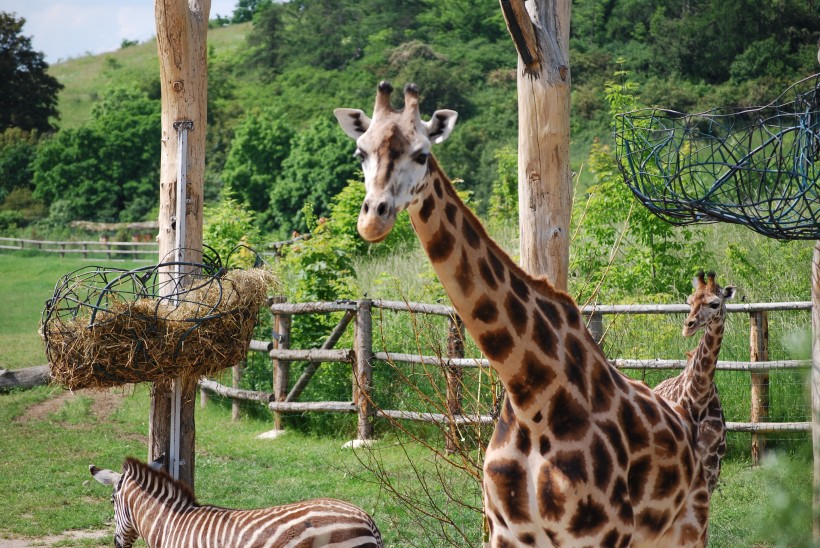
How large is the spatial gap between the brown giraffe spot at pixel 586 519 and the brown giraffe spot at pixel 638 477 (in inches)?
11.3

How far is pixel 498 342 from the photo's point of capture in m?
3.47

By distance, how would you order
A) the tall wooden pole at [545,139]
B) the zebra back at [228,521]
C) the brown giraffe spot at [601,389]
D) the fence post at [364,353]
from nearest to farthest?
the brown giraffe spot at [601,389]
the tall wooden pole at [545,139]
the zebra back at [228,521]
the fence post at [364,353]

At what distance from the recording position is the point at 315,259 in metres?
11.8

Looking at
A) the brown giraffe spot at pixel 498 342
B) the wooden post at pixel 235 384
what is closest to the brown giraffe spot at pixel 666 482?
the brown giraffe spot at pixel 498 342

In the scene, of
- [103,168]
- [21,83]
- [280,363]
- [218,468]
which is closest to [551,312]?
[218,468]

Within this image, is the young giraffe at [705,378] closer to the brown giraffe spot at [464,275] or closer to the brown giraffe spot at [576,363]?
the brown giraffe spot at [576,363]

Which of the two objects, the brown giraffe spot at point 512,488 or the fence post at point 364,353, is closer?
the brown giraffe spot at point 512,488

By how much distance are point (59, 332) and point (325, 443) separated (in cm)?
562

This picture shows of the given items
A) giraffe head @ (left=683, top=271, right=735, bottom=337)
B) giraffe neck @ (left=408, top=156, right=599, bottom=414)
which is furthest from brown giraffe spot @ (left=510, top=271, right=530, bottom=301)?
giraffe head @ (left=683, top=271, right=735, bottom=337)

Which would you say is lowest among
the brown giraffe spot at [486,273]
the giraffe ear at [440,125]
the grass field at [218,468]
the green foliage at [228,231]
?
the grass field at [218,468]

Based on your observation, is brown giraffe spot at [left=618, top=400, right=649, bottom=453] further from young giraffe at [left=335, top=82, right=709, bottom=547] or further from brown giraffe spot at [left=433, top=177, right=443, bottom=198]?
brown giraffe spot at [left=433, top=177, right=443, bottom=198]

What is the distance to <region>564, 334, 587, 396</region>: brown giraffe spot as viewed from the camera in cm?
357

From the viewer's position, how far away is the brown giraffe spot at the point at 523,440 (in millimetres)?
3510

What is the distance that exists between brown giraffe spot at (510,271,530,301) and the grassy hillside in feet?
138
